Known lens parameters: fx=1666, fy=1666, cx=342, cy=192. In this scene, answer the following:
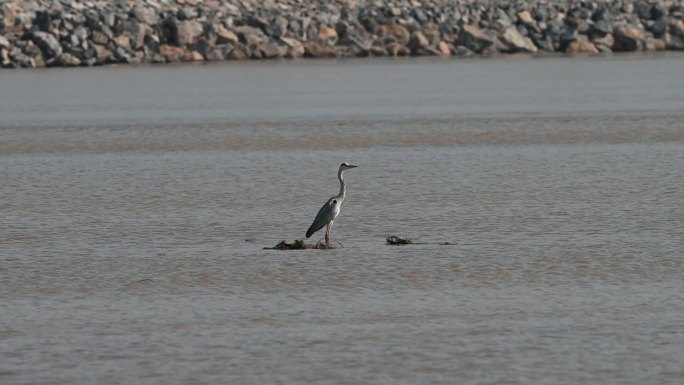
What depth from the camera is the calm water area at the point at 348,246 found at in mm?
10336

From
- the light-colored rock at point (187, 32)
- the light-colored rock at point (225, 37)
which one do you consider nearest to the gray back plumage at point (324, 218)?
the light-colored rock at point (187, 32)

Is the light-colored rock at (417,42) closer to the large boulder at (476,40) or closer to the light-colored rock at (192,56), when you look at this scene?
the large boulder at (476,40)

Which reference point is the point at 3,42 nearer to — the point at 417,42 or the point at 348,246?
the point at 417,42

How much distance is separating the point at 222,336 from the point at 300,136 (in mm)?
15367

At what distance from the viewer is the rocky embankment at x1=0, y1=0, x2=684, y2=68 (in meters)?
46.5

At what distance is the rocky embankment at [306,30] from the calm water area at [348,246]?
49.1 ft

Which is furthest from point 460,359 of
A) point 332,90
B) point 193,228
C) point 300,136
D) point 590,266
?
point 332,90

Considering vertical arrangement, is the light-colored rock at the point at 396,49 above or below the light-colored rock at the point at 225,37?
below

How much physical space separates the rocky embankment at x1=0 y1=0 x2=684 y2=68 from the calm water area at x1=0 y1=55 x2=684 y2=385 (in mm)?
14960

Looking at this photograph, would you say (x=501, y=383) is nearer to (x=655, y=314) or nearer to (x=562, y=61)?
(x=655, y=314)

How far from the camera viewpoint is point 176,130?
2764cm

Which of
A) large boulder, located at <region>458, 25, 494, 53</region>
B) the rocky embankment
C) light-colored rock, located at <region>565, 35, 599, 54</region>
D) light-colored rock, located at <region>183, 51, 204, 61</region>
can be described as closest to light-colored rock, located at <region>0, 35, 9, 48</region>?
the rocky embankment

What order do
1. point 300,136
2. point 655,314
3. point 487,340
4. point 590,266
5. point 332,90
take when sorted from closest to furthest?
point 487,340, point 655,314, point 590,266, point 300,136, point 332,90

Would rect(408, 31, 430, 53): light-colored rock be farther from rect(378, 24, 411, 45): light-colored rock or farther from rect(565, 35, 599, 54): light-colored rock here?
rect(565, 35, 599, 54): light-colored rock
